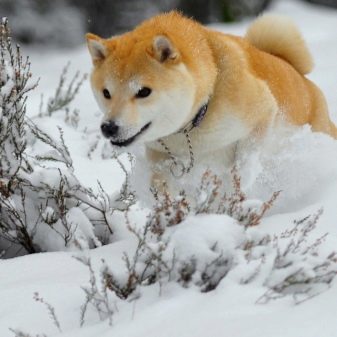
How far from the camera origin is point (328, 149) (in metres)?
4.27

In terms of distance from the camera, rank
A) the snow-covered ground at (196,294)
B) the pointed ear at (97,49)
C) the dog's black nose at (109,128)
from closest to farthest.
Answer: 1. the snow-covered ground at (196,294)
2. the dog's black nose at (109,128)
3. the pointed ear at (97,49)

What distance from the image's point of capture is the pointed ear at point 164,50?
332 cm

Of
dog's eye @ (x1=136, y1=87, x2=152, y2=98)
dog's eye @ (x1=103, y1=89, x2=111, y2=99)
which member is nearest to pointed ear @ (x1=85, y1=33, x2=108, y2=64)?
dog's eye @ (x1=103, y1=89, x2=111, y2=99)

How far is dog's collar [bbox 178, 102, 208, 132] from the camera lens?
354cm

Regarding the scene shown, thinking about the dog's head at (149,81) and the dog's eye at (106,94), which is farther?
the dog's eye at (106,94)

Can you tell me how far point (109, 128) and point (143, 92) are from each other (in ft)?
0.77

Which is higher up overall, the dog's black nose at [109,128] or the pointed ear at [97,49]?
the pointed ear at [97,49]

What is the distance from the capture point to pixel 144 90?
331 centimetres

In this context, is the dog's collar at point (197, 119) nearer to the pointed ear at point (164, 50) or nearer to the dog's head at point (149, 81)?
the dog's head at point (149, 81)

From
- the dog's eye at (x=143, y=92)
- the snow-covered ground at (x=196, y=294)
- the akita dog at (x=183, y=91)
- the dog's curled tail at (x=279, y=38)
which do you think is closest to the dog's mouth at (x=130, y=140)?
the akita dog at (x=183, y=91)

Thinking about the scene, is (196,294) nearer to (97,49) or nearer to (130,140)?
(130,140)

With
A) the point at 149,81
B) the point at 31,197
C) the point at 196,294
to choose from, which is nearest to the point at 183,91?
the point at 149,81

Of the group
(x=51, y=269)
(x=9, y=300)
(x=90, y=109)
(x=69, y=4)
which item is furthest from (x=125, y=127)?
(x=69, y=4)

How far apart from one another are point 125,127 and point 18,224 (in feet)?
2.28
